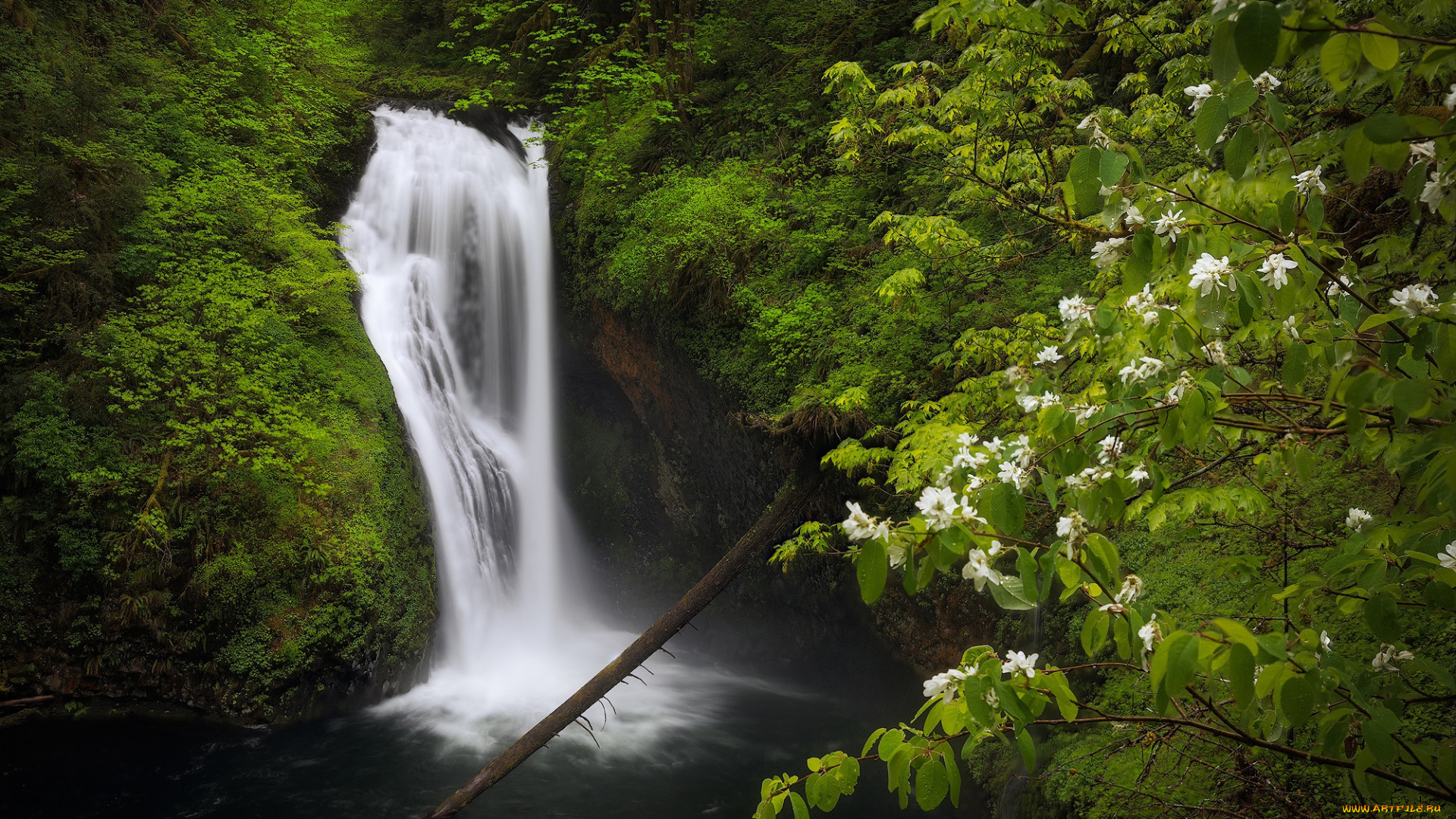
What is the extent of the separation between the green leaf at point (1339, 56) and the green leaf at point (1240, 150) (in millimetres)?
241

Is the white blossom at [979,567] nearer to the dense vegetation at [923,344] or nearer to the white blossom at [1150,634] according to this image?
the dense vegetation at [923,344]

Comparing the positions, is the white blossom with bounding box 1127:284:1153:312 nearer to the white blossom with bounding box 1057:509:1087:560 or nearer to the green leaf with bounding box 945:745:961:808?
the white blossom with bounding box 1057:509:1087:560

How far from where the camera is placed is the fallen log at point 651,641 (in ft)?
20.1

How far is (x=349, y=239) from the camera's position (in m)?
11.4

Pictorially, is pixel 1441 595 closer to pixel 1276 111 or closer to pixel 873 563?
pixel 1276 111

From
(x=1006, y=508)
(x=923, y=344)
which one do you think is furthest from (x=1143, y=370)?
(x=923, y=344)

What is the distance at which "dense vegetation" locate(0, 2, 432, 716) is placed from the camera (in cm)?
727

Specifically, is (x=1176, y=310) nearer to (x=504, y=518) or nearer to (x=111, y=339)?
(x=111, y=339)

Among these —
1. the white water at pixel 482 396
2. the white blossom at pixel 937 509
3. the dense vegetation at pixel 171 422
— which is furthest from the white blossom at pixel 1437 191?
the dense vegetation at pixel 171 422

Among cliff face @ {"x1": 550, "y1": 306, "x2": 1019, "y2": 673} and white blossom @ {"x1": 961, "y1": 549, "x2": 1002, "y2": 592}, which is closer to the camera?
white blossom @ {"x1": 961, "y1": 549, "x2": 1002, "y2": 592}

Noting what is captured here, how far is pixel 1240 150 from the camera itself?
63.4 inches

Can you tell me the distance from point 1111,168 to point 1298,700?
1083 millimetres

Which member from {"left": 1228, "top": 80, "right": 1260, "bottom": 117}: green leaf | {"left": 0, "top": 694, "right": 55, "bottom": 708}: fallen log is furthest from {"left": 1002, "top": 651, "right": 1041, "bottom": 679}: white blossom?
{"left": 0, "top": 694, "right": 55, "bottom": 708}: fallen log

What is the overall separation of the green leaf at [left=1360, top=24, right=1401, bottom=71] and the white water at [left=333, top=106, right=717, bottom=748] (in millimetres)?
8409
